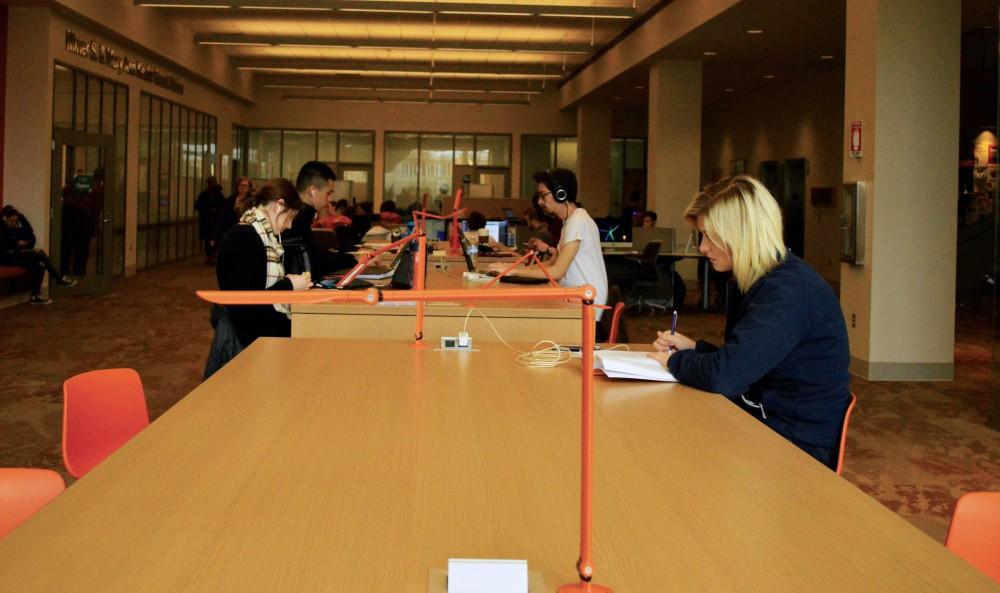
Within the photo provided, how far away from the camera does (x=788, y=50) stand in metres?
15.1

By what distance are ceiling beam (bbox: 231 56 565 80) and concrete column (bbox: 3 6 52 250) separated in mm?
7989

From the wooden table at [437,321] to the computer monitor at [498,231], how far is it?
721 centimetres

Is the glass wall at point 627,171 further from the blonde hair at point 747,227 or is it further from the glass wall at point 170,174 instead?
the blonde hair at point 747,227

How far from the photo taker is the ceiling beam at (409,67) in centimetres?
2061

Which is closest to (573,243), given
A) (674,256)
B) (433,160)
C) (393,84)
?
(674,256)

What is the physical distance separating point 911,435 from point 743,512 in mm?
4724

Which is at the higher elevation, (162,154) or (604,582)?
(162,154)

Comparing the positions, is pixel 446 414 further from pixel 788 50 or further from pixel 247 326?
pixel 788 50

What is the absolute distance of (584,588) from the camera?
4.86ft

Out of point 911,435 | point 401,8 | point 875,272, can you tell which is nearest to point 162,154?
point 401,8

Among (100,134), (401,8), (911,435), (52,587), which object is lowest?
(911,435)

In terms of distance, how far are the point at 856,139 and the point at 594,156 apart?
15171 millimetres

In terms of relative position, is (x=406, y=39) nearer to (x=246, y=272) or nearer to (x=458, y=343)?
(x=246, y=272)

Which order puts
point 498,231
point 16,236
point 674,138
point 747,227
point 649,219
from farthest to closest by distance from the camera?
point 674,138
point 649,219
point 16,236
point 498,231
point 747,227
